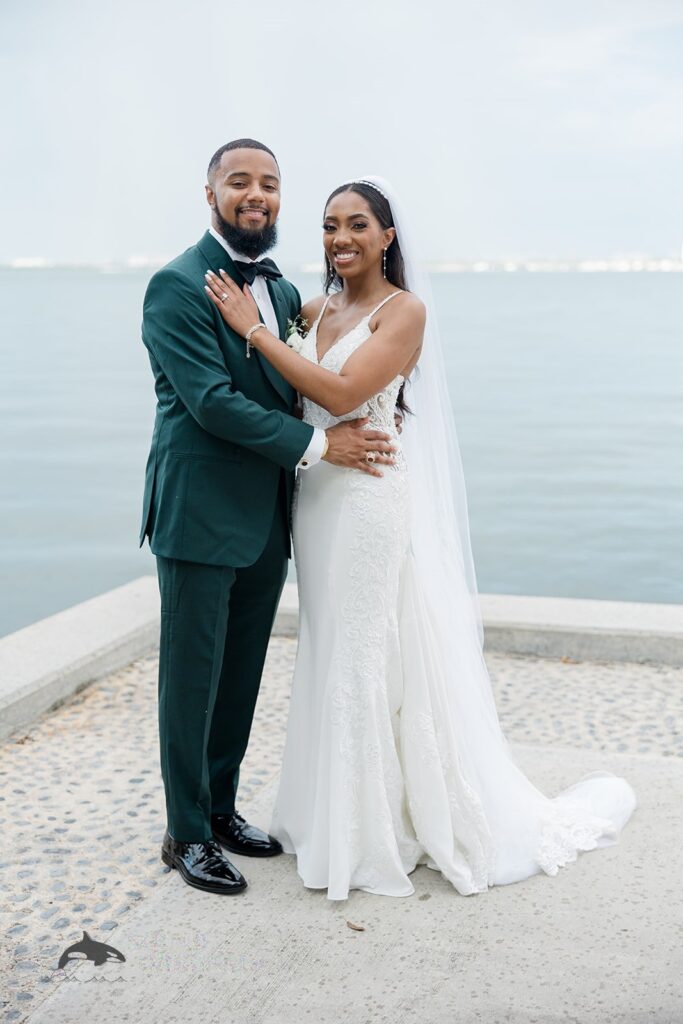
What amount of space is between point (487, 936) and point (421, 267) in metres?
1.72

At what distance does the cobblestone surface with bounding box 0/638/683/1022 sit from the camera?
2990 mm

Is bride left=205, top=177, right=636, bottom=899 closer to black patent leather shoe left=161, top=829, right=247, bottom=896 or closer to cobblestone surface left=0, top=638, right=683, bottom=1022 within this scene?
black patent leather shoe left=161, top=829, right=247, bottom=896

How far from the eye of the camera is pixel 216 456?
302 cm

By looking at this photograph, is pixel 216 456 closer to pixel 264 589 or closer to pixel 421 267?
pixel 264 589

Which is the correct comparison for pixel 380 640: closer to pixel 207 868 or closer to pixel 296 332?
pixel 207 868

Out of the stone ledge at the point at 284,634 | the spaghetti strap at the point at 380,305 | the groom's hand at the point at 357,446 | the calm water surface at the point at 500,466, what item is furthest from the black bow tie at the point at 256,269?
the calm water surface at the point at 500,466

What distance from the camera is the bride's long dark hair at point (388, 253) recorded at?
3.09 meters

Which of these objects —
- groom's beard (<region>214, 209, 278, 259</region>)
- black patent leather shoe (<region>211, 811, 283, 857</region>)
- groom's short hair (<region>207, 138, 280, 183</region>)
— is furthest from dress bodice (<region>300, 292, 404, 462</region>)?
black patent leather shoe (<region>211, 811, 283, 857</region>)

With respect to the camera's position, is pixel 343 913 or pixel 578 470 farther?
pixel 578 470

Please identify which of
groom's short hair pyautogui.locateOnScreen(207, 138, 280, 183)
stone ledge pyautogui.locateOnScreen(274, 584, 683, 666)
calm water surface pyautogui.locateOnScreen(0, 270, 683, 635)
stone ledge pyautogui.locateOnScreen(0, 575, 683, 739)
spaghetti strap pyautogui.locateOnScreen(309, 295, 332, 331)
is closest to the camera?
groom's short hair pyautogui.locateOnScreen(207, 138, 280, 183)

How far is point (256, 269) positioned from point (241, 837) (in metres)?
1.56

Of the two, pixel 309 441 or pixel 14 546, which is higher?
pixel 309 441

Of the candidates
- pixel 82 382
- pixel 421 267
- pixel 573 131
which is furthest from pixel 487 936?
pixel 573 131

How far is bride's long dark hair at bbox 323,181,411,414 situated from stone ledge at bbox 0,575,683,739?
2.02 m
